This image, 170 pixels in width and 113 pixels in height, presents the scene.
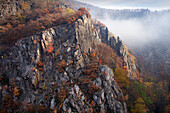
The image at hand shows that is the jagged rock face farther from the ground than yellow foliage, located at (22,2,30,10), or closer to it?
closer to it

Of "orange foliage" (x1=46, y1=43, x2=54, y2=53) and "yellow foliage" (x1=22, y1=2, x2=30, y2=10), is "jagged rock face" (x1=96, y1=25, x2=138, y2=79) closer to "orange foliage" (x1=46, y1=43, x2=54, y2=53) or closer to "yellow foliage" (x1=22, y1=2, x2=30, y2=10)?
"orange foliage" (x1=46, y1=43, x2=54, y2=53)

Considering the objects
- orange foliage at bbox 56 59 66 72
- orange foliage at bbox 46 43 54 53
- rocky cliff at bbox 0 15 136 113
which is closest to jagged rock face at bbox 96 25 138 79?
rocky cliff at bbox 0 15 136 113

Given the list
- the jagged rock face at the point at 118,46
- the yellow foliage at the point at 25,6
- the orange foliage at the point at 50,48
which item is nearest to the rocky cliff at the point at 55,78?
the orange foliage at the point at 50,48

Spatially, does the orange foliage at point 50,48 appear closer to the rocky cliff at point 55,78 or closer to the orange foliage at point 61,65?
the rocky cliff at point 55,78

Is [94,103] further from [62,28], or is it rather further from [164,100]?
[164,100]

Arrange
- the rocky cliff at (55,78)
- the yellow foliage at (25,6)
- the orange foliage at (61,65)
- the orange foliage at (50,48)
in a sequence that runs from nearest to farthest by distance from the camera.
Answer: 1. the rocky cliff at (55,78)
2. the orange foliage at (61,65)
3. the orange foliage at (50,48)
4. the yellow foliage at (25,6)

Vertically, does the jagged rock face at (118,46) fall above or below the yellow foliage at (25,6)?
below

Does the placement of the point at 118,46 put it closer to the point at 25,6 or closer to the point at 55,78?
the point at 55,78

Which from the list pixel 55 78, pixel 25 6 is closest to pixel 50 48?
pixel 55 78
